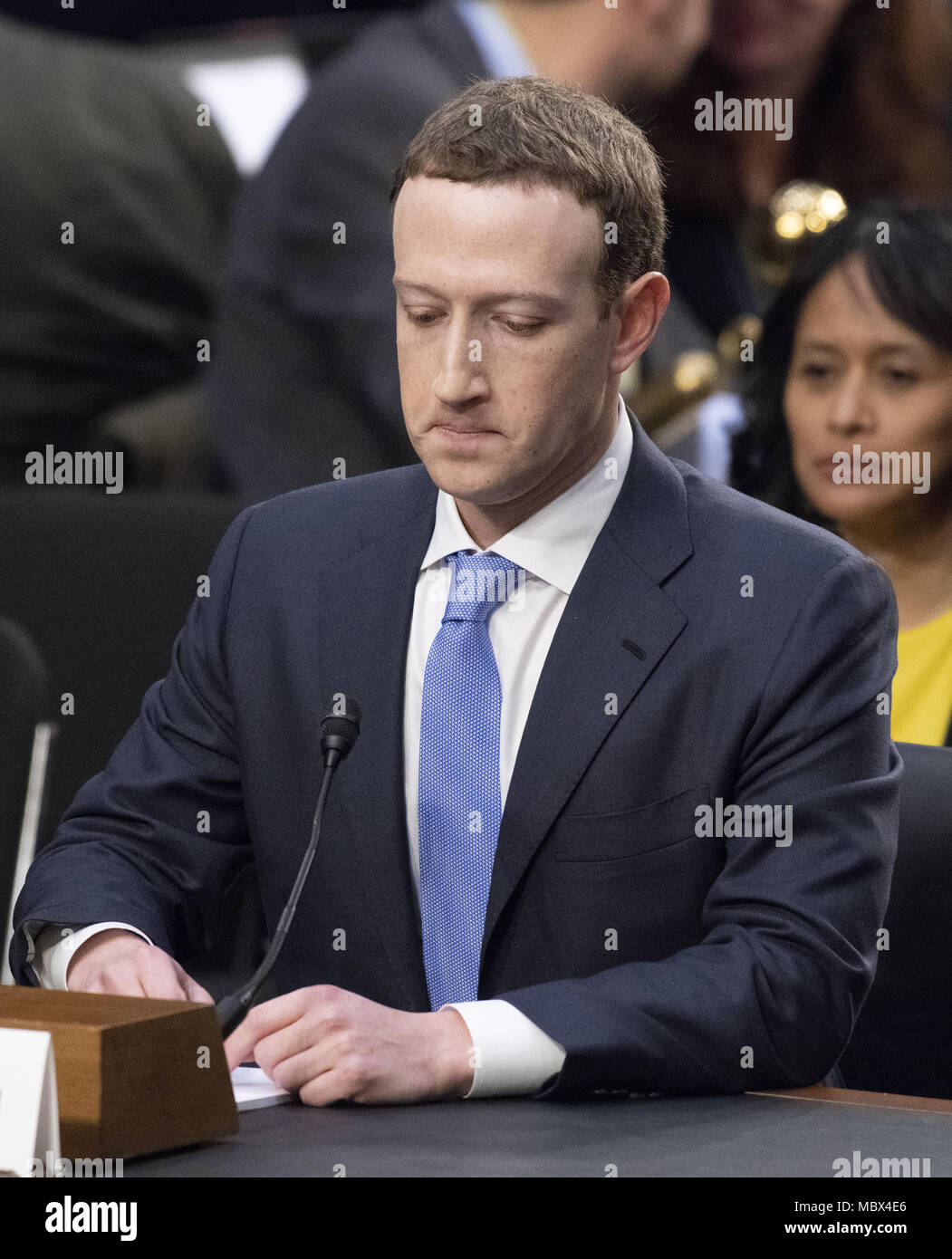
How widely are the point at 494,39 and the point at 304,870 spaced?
2448 mm

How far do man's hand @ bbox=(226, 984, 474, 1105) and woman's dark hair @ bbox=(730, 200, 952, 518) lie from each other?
1398 mm

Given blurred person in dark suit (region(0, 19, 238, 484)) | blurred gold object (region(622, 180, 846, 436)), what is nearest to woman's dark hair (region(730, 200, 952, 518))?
blurred gold object (region(622, 180, 846, 436))

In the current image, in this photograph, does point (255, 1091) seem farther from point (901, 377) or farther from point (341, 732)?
point (901, 377)

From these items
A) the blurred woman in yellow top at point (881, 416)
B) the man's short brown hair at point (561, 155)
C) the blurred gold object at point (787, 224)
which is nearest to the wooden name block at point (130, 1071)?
the man's short brown hair at point (561, 155)

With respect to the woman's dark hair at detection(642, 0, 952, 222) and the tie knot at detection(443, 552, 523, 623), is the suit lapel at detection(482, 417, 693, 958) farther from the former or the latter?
the woman's dark hair at detection(642, 0, 952, 222)

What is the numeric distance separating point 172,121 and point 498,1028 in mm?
2750

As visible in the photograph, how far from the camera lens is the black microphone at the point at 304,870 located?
4.46 ft

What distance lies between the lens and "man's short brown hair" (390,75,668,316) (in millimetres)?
1599

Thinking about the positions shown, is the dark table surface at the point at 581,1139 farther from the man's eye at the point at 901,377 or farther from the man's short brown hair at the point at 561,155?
the man's eye at the point at 901,377

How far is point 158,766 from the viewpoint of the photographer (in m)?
1.81

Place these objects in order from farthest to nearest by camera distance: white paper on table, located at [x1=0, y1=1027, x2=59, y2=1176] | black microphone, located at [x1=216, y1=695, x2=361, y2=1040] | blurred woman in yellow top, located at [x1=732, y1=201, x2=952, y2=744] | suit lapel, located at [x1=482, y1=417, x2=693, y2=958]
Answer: blurred woman in yellow top, located at [x1=732, y1=201, x2=952, y2=744] < suit lapel, located at [x1=482, y1=417, x2=693, y2=958] < black microphone, located at [x1=216, y1=695, x2=361, y2=1040] < white paper on table, located at [x1=0, y1=1027, x2=59, y2=1176]

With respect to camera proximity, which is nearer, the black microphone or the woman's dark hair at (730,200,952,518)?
the black microphone
